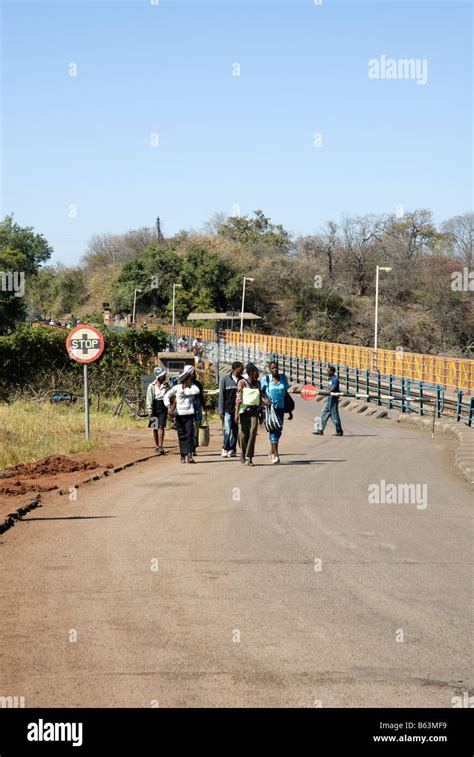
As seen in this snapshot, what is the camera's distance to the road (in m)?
6.07

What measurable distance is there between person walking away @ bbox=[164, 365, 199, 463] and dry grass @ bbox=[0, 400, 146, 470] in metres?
3.01

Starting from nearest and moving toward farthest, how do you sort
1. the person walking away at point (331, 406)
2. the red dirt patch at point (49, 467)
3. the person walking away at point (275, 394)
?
the red dirt patch at point (49, 467)
the person walking away at point (275, 394)
the person walking away at point (331, 406)

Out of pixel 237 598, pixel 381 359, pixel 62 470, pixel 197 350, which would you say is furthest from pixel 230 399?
pixel 381 359

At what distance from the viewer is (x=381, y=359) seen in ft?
149

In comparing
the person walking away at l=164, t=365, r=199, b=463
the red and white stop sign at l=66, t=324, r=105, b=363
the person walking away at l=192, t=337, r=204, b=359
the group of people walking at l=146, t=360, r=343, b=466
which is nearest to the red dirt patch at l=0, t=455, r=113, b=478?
the person walking away at l=164, t=365, r=199, b=463

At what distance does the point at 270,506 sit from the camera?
1334 cm

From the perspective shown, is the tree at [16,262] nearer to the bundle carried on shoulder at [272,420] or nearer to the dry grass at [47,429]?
the dry grass at [47,429]

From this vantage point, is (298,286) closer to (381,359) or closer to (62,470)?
(381,359)

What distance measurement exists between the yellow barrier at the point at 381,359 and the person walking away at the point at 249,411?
18596 millimetres

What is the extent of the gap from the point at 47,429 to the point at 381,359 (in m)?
23.8

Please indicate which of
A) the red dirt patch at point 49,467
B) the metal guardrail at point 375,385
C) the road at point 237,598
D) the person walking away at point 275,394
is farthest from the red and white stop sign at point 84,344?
the metal guardrail at point 375,385

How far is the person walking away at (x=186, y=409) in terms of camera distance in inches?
725
